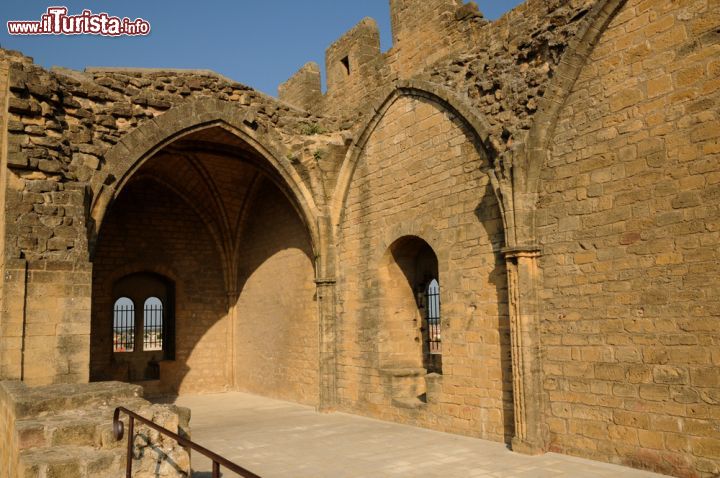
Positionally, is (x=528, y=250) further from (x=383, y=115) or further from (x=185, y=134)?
(x=185, y=134)

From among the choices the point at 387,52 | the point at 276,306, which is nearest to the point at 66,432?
the point at 387,52

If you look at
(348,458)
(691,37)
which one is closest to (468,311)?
(348,458)

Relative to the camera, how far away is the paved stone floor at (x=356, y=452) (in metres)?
5.55

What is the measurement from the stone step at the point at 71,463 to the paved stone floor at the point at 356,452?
175 centimetres

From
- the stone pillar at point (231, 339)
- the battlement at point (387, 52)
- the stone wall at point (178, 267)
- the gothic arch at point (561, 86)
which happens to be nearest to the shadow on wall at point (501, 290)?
the gothic arch at point (561, 86)

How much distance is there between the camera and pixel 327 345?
384 inches

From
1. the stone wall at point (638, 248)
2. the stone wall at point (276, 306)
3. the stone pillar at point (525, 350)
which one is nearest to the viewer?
the stone wall at point (638, 248)

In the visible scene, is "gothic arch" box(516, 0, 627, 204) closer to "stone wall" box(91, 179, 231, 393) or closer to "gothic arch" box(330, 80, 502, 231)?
"gothic arch" box(330, 80, 502, 231)

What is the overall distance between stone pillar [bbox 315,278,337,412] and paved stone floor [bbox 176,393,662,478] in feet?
1.06

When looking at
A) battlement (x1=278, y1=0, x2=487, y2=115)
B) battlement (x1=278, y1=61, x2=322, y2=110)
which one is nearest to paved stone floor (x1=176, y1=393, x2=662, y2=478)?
battlement (x1=278, y1=0, x2=487, y2=115)

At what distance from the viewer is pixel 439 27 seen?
8672 millimetres

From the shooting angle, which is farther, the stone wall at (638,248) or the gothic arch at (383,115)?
the gothic arch at (383,115)

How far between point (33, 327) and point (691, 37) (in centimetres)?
722

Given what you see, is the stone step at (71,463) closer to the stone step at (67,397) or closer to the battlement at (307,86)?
the stone step at (67,397)
